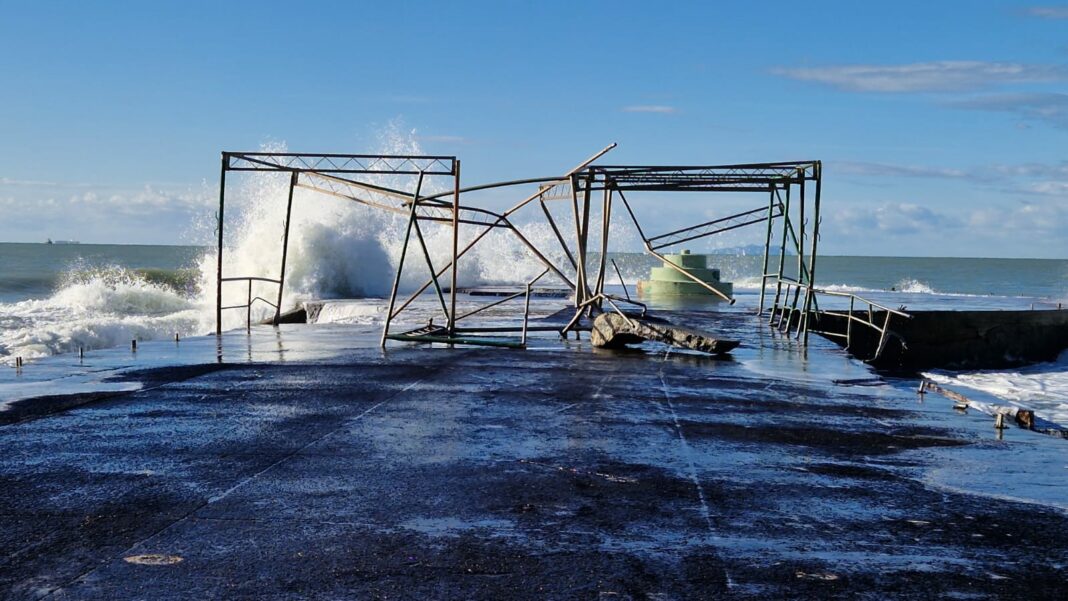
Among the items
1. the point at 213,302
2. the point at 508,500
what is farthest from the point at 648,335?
the point at 213,302

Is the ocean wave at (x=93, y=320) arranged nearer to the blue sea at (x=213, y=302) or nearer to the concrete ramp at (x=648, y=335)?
the blue sea at (x=213, y=302)

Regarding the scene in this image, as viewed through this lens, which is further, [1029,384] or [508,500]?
[1029,384]

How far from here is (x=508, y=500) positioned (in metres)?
6.57

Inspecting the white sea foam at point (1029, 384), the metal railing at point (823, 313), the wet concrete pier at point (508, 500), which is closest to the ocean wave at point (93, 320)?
the wet concrete pier at point (508, 500)

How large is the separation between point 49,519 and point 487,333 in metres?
13.9

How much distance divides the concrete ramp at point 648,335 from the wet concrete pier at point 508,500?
419 cm

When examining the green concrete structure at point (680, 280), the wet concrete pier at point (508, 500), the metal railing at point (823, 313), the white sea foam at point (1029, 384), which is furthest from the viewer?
the green concrete structure at point (680, 280)

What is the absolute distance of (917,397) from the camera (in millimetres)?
12070

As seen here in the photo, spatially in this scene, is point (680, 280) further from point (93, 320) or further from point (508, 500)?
point (508, 500)

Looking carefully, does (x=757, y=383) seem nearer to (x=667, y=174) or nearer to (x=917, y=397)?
(x=917, y=397)

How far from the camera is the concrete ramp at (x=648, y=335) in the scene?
52.1 feet

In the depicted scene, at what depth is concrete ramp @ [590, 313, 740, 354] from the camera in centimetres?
1589

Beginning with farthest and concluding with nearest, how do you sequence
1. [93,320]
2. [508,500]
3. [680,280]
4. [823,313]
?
[680,280], [93,320], [823,313], [508,500]

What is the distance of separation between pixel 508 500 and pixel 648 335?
9.79 meters
